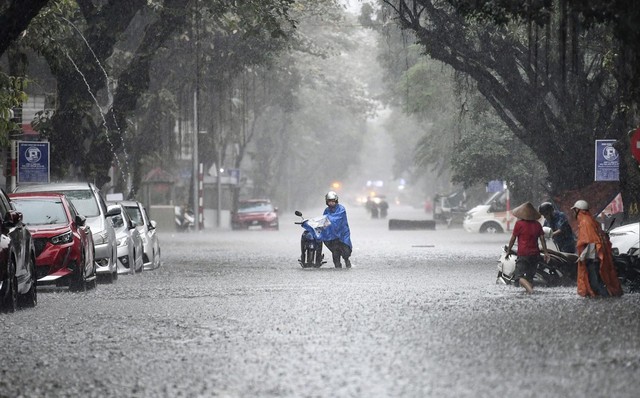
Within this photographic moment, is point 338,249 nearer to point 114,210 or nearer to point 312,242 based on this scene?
point 312,242

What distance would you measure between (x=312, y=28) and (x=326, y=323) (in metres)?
61.1

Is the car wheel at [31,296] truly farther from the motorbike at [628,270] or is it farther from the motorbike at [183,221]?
the motorbike at [183,221]

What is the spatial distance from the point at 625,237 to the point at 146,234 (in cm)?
1128

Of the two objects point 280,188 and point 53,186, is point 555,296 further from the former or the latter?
point 280,188

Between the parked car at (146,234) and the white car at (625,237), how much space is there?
35.0 feet

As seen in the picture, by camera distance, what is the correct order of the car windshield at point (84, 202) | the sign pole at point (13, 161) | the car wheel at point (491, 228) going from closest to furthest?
the car windshield at point (84, 202) → the sign pole at point (13, 161) → the car wheel at point (491, 228)

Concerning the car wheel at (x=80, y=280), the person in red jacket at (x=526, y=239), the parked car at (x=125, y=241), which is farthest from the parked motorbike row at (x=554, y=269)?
the parked car at (x=125, y=241)

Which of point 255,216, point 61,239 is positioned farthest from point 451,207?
point 61,239

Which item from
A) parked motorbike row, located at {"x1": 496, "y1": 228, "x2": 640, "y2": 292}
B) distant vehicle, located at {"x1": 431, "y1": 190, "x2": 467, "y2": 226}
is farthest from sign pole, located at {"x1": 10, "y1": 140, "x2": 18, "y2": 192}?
distant vehicle, located at {"x1": 431, "y1": 190, "x2": 467, "y2": 226}

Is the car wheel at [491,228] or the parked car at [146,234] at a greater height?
the parked car at [146,234]

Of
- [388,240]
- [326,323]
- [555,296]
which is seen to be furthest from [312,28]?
[326,323]

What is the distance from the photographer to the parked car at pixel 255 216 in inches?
2876

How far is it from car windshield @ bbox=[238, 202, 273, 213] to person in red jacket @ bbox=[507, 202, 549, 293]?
5214cm

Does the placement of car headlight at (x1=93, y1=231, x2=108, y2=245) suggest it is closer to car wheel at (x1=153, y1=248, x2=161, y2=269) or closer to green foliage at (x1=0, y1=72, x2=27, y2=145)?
green foliage at (x1=0, y1=72, x2=27, y2=145)
